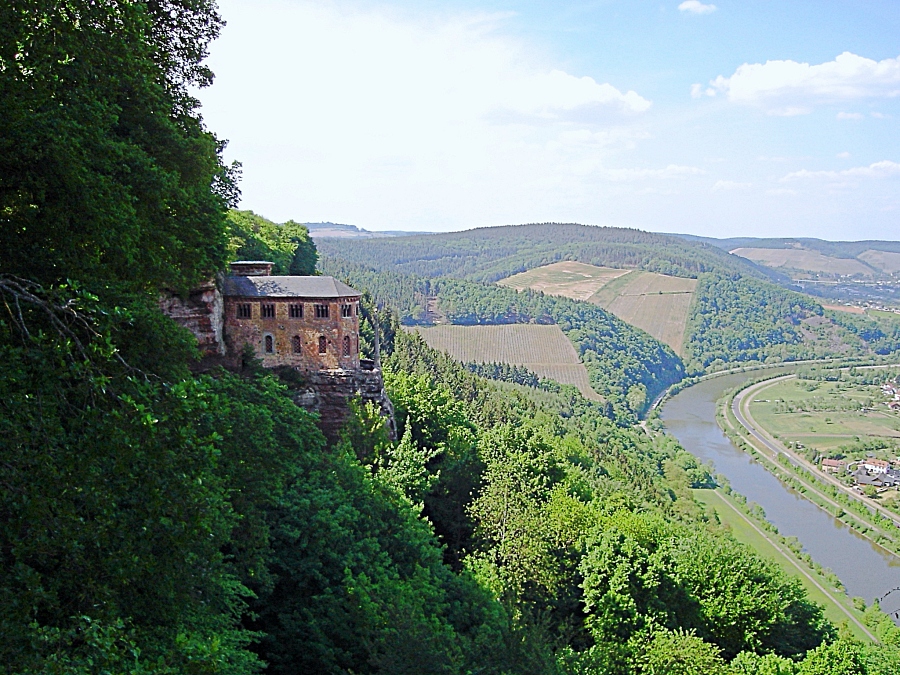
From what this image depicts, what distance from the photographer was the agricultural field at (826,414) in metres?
133

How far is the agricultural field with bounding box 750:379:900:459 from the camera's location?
5251 inches

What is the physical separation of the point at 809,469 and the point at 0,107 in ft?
411

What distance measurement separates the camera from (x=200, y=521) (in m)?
9.40

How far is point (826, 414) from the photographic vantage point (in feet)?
501

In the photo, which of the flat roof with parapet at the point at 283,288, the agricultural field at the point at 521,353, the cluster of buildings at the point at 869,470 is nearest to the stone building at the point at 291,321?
the flat roof with parapet at the point at 283,288

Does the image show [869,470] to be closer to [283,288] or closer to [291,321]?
[291,321]

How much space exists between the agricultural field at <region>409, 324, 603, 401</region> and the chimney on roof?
5099 inches

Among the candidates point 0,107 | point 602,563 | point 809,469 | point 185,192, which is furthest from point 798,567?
point 0,107

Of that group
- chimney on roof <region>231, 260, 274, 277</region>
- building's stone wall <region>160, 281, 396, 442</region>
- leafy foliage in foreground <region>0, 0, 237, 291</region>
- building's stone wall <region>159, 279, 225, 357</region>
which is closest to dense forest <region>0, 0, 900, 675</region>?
leafy foliage in foreground <region>0, 0, 237, 291</region>

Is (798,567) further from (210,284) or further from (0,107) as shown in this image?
(0,107)

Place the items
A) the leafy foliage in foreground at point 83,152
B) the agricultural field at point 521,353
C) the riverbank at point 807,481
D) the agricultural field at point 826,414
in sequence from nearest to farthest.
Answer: the leafy foliage in foreground at point 83,152, the riverbank at point 807,481, the agricultural field at point 826,414, the agricultural field at point 521,353

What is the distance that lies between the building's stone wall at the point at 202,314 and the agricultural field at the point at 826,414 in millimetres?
124408

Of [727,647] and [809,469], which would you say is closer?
[727,647]

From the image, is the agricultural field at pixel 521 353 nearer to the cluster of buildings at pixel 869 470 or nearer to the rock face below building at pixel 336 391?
the cluster of buildings at pixel 869 470
